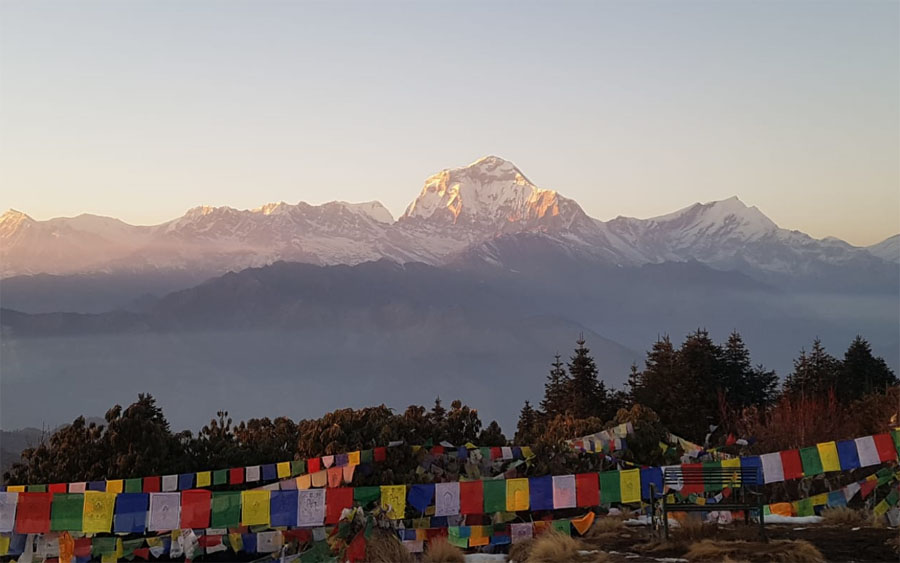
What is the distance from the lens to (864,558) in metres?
16.3

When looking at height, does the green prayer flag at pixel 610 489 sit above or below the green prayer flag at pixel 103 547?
above

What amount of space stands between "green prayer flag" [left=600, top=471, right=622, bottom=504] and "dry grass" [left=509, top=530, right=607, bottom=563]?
76.5 inches

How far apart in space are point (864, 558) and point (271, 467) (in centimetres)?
1890

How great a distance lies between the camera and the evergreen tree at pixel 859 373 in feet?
209

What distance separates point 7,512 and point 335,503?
6445mm

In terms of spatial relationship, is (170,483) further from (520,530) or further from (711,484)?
(711,484)

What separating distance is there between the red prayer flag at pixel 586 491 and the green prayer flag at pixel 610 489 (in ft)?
0.48

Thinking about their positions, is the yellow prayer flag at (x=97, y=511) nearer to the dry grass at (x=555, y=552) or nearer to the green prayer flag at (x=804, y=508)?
the dry grass at (x=555, y=552)

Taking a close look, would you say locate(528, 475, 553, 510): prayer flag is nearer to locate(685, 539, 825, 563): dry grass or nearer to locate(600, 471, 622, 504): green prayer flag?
locate(600, 471, 622, 504): green prayer flag

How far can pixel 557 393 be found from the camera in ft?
239

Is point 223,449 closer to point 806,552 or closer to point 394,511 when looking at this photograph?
point 394,511

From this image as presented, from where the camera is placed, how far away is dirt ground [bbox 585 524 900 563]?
54.7 ft

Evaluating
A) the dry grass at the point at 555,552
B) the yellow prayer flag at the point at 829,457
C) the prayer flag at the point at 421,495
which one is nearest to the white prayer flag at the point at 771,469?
the yellow prayer flag at the point at 829,457

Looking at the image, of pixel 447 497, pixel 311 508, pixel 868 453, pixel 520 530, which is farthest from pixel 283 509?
pixel 868 453
